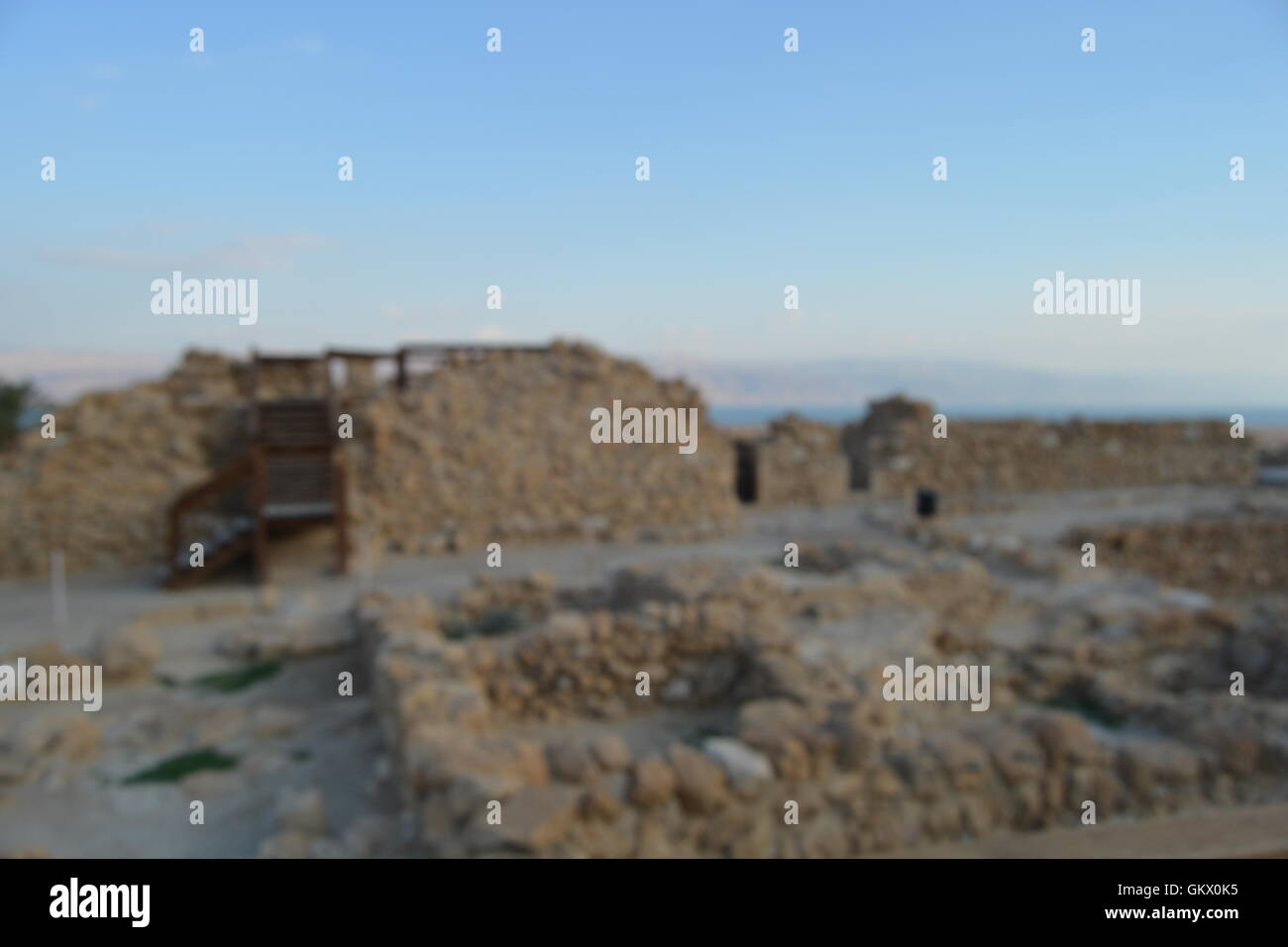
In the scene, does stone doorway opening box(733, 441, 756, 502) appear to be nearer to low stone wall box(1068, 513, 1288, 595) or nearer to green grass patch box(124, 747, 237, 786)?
low stone wall box(1068, 513, 1288, 595)

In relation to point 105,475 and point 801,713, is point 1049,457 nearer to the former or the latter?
point 801,713

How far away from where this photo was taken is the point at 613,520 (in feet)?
47.8

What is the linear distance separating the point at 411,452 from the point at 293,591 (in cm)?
363

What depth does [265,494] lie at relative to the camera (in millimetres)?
11625

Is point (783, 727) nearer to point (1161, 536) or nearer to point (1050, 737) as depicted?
point (1050, 737)

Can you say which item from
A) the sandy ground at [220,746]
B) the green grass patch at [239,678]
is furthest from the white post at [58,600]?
the green grass patch at [239,678]

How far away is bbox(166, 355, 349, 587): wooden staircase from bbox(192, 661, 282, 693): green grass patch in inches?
129

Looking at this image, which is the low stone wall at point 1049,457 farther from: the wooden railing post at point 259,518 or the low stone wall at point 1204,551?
the wooden railing post at point 259,518

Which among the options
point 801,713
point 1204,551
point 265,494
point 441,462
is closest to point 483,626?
point 801,713

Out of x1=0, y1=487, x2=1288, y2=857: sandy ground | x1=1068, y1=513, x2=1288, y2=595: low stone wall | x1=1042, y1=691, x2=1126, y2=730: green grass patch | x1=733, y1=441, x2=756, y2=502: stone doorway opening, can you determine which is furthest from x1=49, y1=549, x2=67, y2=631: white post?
x1=1068, y1=513, x2=1288, y2=595: low stone wall

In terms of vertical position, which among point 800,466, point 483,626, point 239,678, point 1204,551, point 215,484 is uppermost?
point 800,466

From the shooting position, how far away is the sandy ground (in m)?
4.48

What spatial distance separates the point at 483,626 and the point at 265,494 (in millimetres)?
5028
